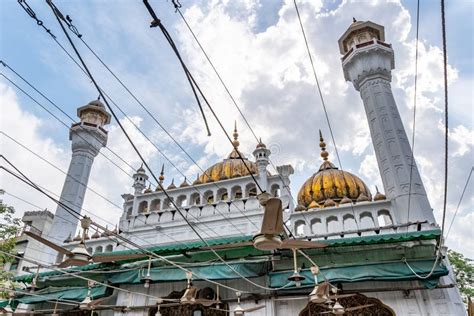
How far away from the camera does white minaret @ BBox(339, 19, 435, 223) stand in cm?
1145

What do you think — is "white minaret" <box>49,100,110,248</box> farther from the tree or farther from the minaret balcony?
the minaret balcony

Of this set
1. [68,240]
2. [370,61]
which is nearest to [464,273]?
[370,61]

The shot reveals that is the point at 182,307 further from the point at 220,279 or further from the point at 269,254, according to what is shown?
the point at 269,254

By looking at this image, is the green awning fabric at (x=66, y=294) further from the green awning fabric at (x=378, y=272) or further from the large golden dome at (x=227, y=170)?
the large golden dome at (x=227, y=170)

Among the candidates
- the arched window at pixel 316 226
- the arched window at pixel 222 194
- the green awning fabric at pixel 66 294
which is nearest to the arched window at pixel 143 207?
the arched window at pixel 222 194

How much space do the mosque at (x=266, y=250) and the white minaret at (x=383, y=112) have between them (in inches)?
1.9

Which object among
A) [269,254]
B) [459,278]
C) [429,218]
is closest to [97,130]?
[269,254]

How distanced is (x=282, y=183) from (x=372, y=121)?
5.05 m

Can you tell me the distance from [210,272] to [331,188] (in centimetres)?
1113

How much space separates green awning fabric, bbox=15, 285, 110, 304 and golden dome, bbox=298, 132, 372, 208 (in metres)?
10.9

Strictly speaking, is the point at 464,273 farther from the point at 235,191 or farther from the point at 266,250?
the point at 266,250

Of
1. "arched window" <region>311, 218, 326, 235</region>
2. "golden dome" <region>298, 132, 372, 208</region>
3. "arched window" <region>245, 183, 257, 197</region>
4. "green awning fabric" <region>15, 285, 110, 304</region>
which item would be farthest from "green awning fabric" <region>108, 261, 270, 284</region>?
"golden dome" <region>298, 132, 372, 208</region>

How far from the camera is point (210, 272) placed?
28.2 feet

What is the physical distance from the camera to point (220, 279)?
8625 millimetres
